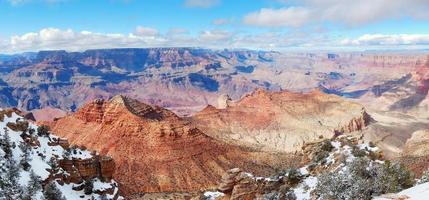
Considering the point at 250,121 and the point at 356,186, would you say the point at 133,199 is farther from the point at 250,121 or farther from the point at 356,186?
the point at 250,121

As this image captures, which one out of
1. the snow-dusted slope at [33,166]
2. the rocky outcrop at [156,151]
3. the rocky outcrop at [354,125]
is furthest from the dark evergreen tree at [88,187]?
the rocky outcrop at [354,125]

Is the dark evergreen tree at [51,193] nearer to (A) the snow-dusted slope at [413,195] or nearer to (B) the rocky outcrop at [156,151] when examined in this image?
(A) the snow-dusted slope at [413,195]

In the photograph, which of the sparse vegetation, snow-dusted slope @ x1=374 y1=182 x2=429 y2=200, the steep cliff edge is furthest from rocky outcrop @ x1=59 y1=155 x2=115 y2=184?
the steep cliff edge

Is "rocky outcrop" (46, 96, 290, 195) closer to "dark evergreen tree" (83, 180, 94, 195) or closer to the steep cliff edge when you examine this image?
"dark evergreen tree" (83, 180, 94, 195)

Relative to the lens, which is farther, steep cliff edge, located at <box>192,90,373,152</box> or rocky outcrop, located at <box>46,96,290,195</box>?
steep cliff edge, located at <box>192,90,373,152</box>

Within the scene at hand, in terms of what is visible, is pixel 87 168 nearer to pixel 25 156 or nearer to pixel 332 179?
pixel 25 156

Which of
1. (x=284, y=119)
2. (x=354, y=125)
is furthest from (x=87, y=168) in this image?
(x=284, y=119)
